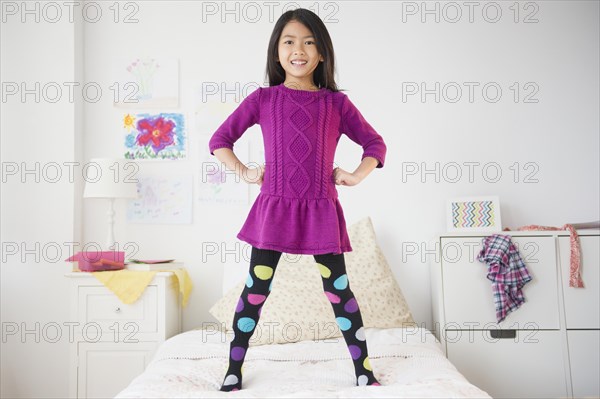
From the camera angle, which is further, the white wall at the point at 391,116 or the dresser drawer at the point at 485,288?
the white wall at the point at 391,116

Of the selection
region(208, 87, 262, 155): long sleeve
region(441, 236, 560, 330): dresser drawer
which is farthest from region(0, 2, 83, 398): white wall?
region(441, 236, 560, 330): dresser drawer

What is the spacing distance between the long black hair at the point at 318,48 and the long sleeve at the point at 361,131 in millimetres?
91

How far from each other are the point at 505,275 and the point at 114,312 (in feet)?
5.71

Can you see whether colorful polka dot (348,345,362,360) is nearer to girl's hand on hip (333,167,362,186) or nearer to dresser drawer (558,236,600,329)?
girl's hand on hip (333,167,362,186)

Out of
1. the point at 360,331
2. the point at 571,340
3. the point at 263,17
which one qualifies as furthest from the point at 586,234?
the point at 263,17

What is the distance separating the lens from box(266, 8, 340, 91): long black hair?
1741mm

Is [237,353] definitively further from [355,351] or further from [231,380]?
[355,351]

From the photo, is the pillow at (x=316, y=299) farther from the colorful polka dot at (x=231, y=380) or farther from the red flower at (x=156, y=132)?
the red flower at (x=156, y=132)

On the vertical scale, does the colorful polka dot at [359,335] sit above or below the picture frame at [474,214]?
below

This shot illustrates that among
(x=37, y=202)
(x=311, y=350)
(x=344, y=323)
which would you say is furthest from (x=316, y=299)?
(x=37, y=202)

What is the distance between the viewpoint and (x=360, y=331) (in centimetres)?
168

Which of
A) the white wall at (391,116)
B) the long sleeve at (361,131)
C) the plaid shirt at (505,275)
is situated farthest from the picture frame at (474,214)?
the long sleeve at (361,131)

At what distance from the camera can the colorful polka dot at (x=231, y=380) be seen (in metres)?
1.61

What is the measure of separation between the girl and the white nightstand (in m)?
0.91
